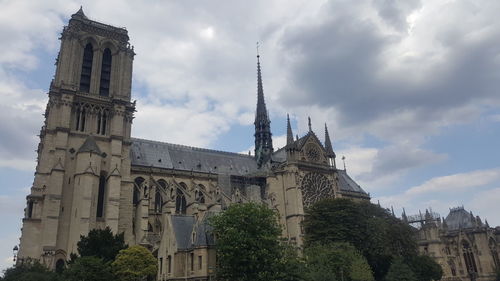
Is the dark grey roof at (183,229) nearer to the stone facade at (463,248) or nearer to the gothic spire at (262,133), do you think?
the gothic spire at (262,133)

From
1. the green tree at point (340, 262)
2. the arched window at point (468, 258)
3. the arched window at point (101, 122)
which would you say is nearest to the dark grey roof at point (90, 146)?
the arched window at point (101, 122)

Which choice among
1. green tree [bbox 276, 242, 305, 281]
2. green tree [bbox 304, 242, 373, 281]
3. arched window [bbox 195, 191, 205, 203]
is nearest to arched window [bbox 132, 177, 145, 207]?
arched window [bbox 195, 191, 205, 203]

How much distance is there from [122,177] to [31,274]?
2122 cm

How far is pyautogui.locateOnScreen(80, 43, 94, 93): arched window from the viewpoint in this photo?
55781 mm

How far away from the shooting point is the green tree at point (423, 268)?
50.6m

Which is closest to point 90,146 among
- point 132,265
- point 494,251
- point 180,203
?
point 180,203

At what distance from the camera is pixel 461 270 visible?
7175 centimetres

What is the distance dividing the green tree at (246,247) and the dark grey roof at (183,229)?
3.49 m

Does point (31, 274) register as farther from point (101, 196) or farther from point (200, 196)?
point (200, 196)

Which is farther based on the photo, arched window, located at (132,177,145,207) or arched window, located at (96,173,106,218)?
arched window, located at (132,177,145,207)

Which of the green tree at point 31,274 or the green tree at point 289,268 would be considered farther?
the green tree at point 289,268

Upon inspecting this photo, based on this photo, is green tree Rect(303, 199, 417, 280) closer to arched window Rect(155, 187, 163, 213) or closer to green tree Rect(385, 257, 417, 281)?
green tree Rect(385, 257, 417, 281)

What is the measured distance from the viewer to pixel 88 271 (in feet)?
102

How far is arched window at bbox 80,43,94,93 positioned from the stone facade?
6045 cm
